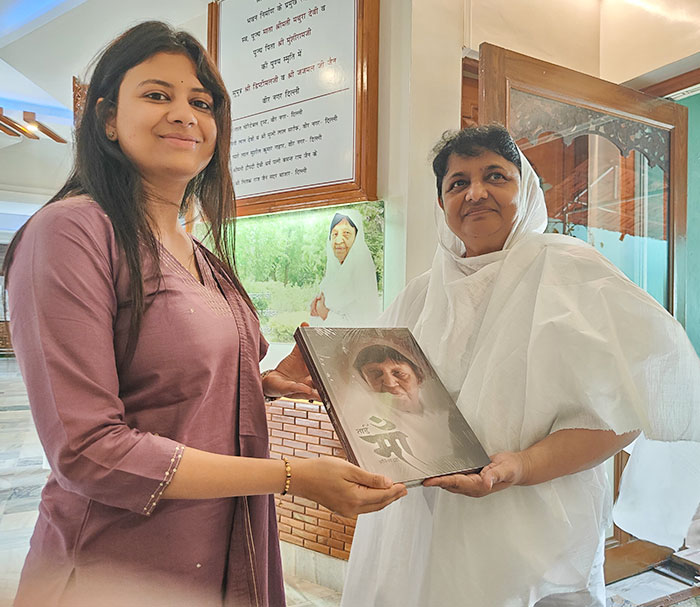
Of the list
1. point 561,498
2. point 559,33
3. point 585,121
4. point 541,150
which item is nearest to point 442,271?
point 561,498

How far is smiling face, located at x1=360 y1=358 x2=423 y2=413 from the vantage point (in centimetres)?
119

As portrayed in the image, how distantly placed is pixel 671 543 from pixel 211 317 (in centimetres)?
123

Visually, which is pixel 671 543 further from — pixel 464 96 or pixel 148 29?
pixel 464 96

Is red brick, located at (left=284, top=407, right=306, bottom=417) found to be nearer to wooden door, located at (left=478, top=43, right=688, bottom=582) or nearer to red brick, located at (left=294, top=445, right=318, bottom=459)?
red brick, located at (left=294, top=445, right=318, bottom=459)

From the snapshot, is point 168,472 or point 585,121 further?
point 585,121

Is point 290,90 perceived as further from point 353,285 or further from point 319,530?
point 319,530

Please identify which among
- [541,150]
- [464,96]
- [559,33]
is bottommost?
[541,150]

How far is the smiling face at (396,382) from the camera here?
3.90 ft

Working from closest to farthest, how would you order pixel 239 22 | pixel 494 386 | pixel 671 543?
pixel 494 386, pixel 671 543, pixel 239 22

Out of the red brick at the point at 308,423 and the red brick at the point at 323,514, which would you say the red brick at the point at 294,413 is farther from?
the red brick at the point at 323,514

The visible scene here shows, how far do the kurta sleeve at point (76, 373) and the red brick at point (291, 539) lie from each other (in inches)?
77.9

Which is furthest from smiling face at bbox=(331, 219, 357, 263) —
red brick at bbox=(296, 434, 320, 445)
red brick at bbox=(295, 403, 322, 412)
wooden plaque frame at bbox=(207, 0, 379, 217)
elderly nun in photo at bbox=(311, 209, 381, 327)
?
red brick at bbox=(296, 434, 320, 445)

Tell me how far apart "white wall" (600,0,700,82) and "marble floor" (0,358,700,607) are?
2.39 metres

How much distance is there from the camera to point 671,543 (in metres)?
1.49
